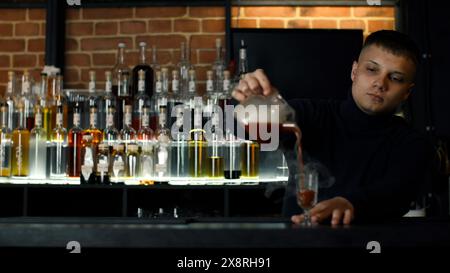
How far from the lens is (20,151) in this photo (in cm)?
292

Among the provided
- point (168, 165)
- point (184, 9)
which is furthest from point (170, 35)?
point (168, 165)

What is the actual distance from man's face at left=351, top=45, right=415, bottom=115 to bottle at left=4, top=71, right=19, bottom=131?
5.56ft

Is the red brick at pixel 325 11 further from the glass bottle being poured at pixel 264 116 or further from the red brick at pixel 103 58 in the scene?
the glass bottle being poured at pixel 264 116

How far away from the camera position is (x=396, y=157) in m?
1.75

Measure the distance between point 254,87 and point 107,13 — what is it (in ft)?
6.61

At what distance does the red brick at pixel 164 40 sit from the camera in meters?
3.24

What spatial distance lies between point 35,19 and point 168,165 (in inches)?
39.8

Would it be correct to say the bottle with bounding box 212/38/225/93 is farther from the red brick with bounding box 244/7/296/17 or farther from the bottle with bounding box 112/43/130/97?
the bottle with bounding box 112/43/130/97

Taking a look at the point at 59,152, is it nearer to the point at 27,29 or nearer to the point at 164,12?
the point at 27,29

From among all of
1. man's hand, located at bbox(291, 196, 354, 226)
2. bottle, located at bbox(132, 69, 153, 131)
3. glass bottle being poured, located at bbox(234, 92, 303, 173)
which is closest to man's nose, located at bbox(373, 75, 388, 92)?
glass bottle being poured, located at bbox(234, 92, 303, 173)

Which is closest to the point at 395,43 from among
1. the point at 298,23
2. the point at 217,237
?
the point at 217,237

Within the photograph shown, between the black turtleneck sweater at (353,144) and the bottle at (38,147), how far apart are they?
1.37 meters

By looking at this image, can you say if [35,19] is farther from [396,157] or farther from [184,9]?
[396,157]

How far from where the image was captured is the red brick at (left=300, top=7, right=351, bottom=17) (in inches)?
127
